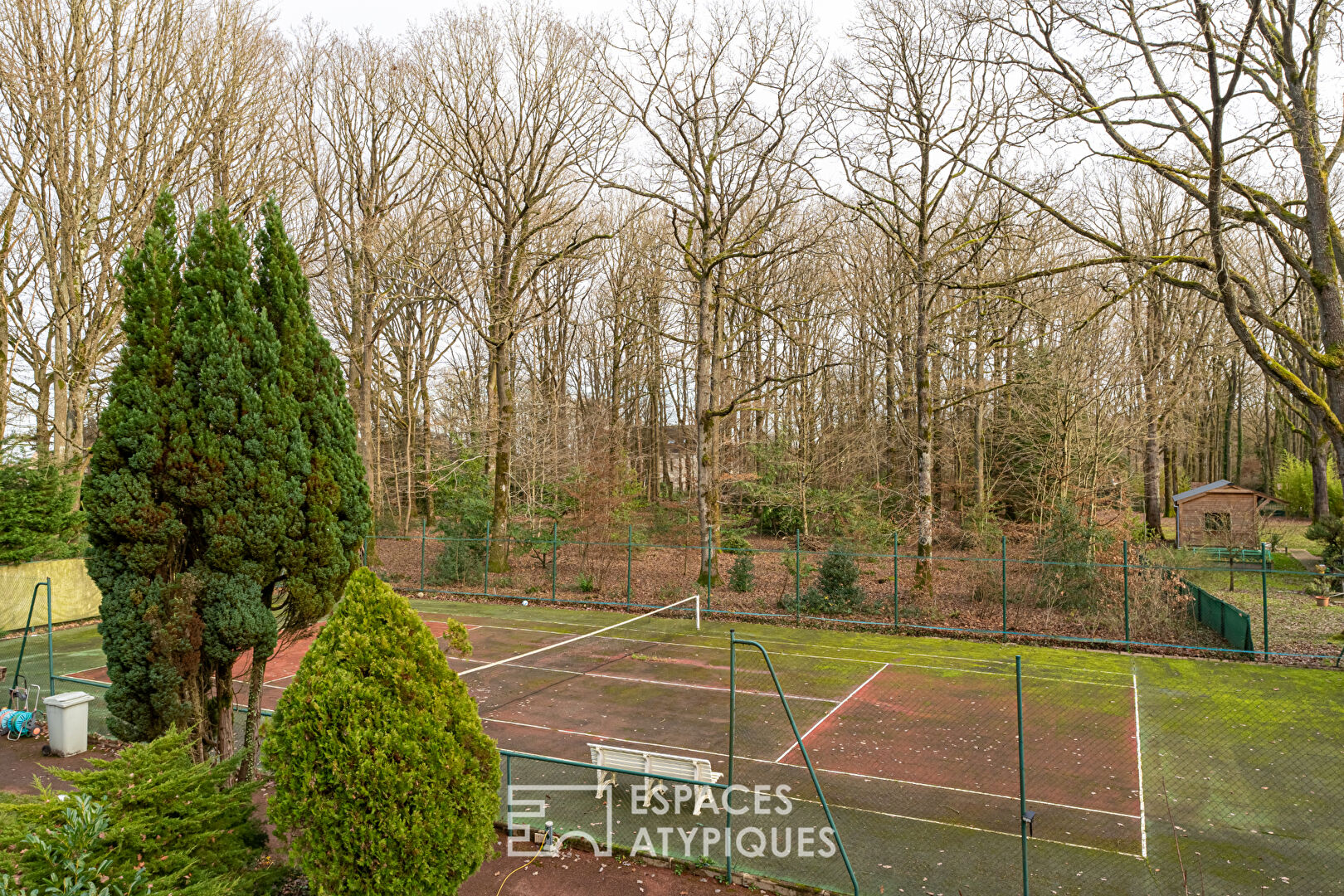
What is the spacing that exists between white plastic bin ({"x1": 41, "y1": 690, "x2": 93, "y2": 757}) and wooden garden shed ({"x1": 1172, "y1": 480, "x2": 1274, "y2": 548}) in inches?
1145

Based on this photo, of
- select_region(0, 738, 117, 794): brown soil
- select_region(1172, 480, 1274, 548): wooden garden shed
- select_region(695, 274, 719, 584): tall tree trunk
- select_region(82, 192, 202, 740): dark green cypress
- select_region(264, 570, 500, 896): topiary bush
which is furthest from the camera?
select_region(1172, 480, 1274, 548): wooden garden shed

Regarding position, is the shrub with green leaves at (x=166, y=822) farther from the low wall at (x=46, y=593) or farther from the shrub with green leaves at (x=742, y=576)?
the low wall at (x=46, y=593)

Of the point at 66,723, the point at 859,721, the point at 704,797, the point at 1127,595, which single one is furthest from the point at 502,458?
the point at 704,797

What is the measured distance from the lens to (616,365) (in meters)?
38.8

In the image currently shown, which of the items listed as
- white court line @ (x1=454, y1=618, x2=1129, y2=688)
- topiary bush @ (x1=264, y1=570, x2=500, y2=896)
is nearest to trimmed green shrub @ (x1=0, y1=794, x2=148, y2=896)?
topiary bush @ (x1=264, y1=570, x2=500, y2=896)

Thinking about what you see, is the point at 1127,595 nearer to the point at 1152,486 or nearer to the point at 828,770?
the point at 828,770

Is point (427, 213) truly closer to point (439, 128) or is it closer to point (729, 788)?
point (439, 128)

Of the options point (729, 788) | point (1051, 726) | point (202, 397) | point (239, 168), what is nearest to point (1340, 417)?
point (1051, 726)

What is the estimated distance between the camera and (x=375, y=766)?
5078 millimetres

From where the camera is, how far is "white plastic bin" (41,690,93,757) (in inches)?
395

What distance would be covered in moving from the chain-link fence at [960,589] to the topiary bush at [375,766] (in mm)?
13527

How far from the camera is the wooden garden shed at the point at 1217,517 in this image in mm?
26938

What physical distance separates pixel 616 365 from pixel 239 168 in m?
18.8

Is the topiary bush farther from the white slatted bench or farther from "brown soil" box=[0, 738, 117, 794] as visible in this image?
"brown soil" box=[0, 738, 117, 794]
